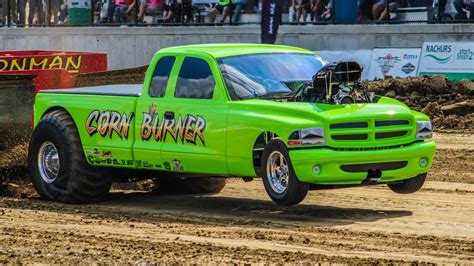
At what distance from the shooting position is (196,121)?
37.3 ft

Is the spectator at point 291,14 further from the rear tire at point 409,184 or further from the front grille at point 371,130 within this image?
the front grille at point 371,130

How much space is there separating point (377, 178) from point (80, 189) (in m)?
3.55

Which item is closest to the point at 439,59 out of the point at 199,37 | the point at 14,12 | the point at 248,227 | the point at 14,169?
the point at 199,37

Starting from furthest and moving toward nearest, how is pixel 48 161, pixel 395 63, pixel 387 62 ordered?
pixel 387 62 < pixel 395 63 < pixel 48 161

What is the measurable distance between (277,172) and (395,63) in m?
11.8

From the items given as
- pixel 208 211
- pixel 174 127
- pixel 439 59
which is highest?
pixel 174 127

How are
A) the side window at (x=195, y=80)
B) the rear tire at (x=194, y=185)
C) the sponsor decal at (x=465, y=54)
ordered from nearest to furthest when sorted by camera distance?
the side window at (x=195, y=80) → the rear tire at (x=194, y=185) → the sponsor decal at (x=465, y=54)

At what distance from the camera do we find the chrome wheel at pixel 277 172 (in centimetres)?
1064

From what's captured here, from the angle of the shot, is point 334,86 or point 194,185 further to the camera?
point 194,185

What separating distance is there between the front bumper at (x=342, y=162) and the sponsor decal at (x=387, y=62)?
11.4 m

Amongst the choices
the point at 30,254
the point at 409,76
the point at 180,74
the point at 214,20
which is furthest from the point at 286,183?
the point at 214,20

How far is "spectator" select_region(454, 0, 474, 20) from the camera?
22469 mm

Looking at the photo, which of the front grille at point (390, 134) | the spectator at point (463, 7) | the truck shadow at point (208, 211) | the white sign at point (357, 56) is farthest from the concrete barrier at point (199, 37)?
the front grille at point (390, 134)

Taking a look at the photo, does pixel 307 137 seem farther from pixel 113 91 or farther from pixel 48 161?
pixel 48 161
